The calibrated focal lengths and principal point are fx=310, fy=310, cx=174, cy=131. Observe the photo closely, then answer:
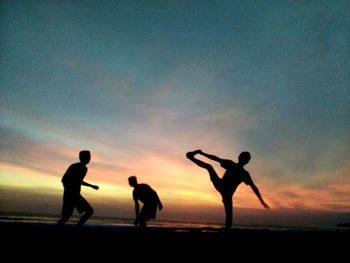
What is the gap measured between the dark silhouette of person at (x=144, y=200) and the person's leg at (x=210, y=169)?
2482mm

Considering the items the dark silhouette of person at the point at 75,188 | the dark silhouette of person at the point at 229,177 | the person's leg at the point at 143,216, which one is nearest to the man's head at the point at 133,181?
the person's leg at the point at 143,216

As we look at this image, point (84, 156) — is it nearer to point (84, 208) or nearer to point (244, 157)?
point (84, 208)

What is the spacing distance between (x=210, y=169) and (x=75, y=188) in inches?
156

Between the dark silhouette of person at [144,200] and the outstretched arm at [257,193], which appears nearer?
the outstretched arm at [257,193]

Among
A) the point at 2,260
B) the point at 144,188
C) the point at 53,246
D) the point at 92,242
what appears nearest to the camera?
the point at 2,260

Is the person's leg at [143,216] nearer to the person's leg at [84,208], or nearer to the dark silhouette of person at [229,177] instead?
the person's leg at [84,208]

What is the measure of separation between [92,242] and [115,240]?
629mm

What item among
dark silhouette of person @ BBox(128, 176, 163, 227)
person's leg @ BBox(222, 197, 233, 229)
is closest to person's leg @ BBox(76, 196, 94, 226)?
dark silhouette of person @ BBox(128, 176, 163, 227)

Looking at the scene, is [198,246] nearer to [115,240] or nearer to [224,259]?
[224,259]

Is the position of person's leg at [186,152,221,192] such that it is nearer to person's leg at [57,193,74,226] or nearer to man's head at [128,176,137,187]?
man's head at [128,176,137,187]

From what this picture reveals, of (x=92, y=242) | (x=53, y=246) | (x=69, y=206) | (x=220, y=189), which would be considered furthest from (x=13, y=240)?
(x=220, y=189)

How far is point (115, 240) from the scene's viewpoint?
5672 mm

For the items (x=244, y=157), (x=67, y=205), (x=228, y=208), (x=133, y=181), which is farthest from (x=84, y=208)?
(x=244, y=157)

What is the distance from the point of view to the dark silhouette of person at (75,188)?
882 centimetres
